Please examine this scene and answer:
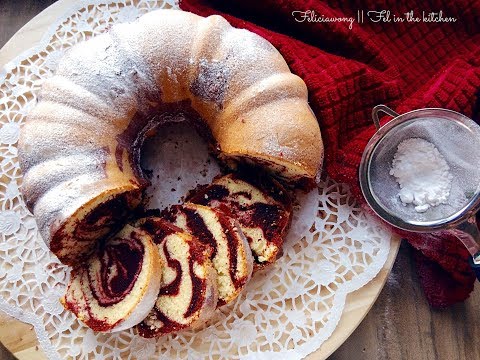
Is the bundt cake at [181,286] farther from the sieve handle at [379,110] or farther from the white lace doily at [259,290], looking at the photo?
the sieve handle at [379,110]

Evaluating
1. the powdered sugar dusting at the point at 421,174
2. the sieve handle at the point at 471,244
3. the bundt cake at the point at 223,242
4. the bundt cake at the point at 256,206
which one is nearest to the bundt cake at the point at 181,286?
the bundt cake at the point at 223,242

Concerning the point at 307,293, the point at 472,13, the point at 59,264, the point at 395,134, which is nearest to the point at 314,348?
the point at 307,293

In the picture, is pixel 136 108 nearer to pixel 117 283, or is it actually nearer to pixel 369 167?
pixel 117 283

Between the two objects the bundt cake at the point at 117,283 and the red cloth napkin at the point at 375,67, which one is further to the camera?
the red cloth napkin at the point at 375,67

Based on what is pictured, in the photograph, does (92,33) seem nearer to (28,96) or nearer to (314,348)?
(28,96)

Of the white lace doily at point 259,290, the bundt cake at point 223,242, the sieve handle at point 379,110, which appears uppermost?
the sieve handle at point 379,110

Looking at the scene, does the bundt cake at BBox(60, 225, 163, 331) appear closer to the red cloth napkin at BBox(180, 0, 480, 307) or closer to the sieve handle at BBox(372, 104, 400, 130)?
the red cloth napkin at BBox(180, 0, 480, 307)

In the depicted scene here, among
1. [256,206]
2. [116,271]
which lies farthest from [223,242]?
[116,271]

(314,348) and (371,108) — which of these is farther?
(371,108)
